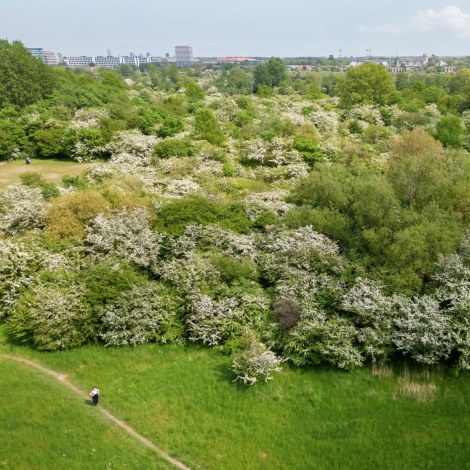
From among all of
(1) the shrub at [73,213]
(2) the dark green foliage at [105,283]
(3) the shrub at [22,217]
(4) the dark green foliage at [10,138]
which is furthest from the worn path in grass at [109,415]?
(4) the dark green foliage at [10,138]

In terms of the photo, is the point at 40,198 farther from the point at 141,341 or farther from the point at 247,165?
the point at 247,165

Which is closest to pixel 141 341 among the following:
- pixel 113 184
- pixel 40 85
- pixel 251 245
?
pixel 251 245

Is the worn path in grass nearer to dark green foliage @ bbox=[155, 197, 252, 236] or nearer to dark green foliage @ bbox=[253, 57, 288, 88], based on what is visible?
dark green foliage @ bbox=[155, 197, 252, 236]

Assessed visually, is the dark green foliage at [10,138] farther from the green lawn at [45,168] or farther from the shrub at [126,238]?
the shrub at [126,238]

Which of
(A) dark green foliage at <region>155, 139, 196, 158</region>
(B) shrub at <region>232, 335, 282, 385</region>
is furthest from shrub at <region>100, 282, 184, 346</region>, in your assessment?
(A) dark green foliage at <region>155, 139, 196, 158</region>

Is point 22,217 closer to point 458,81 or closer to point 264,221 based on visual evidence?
point 264,221

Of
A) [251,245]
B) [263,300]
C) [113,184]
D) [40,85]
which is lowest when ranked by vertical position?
[263,300]

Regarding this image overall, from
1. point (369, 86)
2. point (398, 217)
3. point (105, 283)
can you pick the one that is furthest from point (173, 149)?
point (369, 86)

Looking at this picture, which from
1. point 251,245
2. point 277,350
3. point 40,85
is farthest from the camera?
point 40,85
